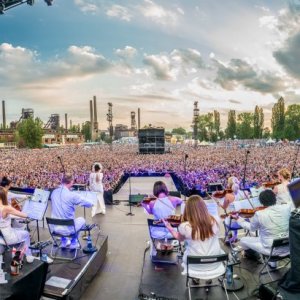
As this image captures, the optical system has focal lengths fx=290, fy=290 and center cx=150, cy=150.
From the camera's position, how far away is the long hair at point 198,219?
11.2 ft

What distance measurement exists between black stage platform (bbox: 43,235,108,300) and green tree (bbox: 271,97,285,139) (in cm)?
7433

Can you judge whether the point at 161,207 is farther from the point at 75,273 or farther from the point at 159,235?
the point at 75,273

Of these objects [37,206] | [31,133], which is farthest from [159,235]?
[31,133]

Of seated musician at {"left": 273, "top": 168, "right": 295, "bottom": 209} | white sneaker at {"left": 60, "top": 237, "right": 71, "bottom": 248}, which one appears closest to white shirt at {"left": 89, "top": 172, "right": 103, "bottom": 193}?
white sneaker at {"left": 60, "top": 237, "right": 71, "bottom": 248}

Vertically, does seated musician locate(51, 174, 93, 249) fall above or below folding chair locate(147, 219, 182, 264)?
above

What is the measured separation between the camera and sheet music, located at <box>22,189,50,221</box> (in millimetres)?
5141

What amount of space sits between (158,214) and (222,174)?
13178 mm

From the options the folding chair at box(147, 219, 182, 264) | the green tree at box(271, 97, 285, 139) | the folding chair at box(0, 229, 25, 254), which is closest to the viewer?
the folding chair at box(0, 229, 25, 254)

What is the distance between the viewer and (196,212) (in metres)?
3.40

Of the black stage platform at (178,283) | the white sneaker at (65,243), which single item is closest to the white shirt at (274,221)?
the black stage platform at (178,283)

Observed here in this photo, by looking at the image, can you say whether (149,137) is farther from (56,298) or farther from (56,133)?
(56,133)

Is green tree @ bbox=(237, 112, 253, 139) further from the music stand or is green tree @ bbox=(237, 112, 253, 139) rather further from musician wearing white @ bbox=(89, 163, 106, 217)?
the music stand

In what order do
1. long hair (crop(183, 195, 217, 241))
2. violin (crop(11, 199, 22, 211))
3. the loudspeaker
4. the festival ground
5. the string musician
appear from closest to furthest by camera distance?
long hair (crop(183, 195, 217, 241)), the loudspeaker, the festival ground, the string musician, violin (crop(11, 199, 22, 211))

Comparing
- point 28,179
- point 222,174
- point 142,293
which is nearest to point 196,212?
point 142,293
